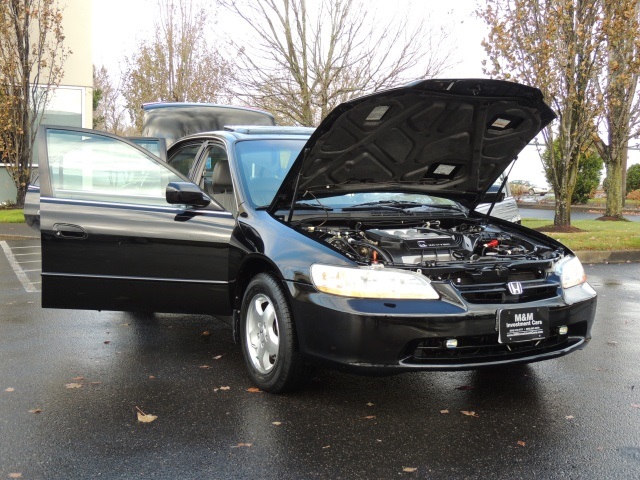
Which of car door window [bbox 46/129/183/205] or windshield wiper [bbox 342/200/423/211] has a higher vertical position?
car door window [bbox 46/129/183/205]

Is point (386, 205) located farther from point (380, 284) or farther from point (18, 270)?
point (18, 270)

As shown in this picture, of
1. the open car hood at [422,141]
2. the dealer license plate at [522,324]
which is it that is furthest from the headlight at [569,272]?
the open car hood at [422,141]

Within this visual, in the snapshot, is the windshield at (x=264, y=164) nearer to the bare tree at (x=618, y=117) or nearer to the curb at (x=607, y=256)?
the curb at (x=607, y=256)

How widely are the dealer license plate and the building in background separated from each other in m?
17.9

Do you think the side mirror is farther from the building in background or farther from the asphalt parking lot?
the building in background

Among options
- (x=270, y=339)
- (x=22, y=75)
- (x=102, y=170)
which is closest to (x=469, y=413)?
(x=270, y=339)

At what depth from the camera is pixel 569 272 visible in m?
4.56

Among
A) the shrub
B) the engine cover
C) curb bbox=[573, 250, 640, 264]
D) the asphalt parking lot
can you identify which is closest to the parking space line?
the asphalt parking lot

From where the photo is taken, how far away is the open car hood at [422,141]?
452 cm

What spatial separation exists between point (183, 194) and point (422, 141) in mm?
1670

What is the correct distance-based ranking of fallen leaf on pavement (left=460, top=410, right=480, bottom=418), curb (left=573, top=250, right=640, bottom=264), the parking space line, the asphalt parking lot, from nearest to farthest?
the asphalt parking lot, fallen leaf on pavement (left=460, top=410, right=480, bottom=418), the parking space line, curb (left=573, top=250, right=640, bottom=264)

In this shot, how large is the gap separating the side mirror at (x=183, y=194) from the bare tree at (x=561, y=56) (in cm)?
1223

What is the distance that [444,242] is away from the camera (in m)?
4.62

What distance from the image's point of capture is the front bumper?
390 cm
